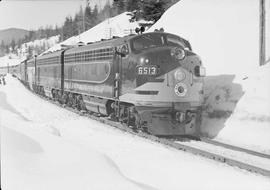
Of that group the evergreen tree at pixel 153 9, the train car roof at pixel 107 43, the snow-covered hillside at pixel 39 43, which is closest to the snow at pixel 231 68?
the train car roof at pixel 107 43

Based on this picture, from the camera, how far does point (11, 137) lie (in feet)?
24.8

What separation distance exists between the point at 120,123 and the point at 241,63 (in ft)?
22.5

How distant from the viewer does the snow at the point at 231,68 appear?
39.8 ft

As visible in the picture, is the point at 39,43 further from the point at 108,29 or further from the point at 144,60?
the point at 144,60

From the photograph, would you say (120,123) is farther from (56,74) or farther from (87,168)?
(56,74)

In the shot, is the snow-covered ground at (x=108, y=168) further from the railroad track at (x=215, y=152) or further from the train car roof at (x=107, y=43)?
the train car roof at (x=107, y=43)

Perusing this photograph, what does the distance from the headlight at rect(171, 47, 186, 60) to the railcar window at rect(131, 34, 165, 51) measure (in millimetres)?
779

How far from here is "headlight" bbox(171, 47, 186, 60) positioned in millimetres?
11273

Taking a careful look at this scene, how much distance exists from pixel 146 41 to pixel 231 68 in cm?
635

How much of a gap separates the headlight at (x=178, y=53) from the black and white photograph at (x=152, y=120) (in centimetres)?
3

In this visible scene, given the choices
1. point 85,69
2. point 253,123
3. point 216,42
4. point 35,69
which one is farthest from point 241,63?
point 35,69

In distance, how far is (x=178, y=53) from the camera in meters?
11.3

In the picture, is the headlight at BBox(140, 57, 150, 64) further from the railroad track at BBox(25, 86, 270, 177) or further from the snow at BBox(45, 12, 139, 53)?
the snow at BBox(45, 12, 139, 53)

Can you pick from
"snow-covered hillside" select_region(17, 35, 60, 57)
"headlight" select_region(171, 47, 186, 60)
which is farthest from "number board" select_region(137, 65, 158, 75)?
"snow-covered hillside" select_region(17, 35, 60, 57)
